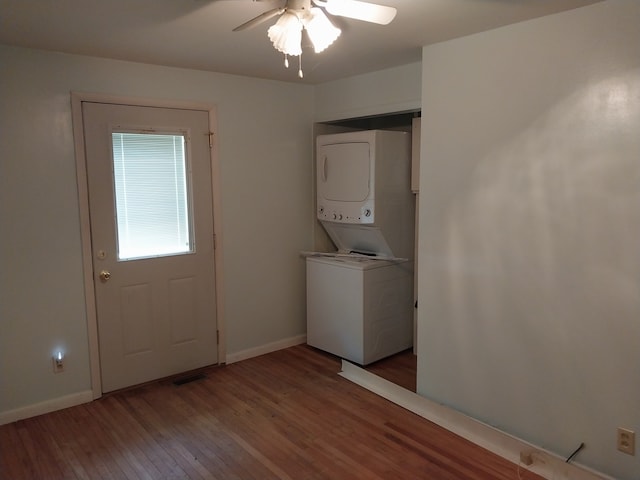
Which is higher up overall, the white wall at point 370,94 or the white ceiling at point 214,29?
the white ceiling at point 214,29

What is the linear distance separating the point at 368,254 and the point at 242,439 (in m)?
1.81

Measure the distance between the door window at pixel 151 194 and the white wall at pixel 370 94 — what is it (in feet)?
4.20

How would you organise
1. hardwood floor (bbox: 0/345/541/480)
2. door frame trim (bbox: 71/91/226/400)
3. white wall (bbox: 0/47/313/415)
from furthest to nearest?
1. door frame trim (bbox: 71/91/226/400)
2. white wall (bbox: 0/47/313/415)
3. hardwood floor (bbox: 0/345/541/480)

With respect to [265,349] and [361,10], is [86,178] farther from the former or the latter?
[361,10]

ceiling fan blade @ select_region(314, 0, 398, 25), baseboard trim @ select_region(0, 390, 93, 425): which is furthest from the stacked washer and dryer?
baseboard trim @ select_region(0, 390, 93, 425)

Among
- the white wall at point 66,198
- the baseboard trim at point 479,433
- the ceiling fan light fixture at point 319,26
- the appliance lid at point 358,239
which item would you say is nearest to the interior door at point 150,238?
the white wall at point 66,198

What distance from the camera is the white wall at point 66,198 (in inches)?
110

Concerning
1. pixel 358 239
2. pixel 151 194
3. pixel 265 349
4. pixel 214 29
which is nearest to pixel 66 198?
pixel 151 194

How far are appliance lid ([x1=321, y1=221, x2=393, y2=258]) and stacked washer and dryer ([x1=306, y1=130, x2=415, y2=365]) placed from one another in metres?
0.01

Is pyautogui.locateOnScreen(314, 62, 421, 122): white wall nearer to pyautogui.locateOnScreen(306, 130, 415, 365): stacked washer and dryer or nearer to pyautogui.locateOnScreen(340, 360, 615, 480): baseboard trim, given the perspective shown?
pyautogui.locateOnScreen(306, 130, 415, 365): stacked washer and dryer

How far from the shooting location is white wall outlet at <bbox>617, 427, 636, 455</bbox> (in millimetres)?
2148

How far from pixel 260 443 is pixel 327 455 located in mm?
399

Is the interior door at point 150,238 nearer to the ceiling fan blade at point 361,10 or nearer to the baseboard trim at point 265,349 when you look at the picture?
the baseboard trim at point 265,349

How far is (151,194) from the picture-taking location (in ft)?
10.8
